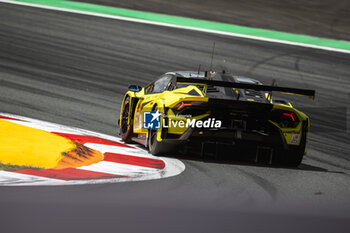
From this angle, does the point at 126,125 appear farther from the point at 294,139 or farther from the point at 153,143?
the point at 294,139

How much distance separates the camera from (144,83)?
14891mm

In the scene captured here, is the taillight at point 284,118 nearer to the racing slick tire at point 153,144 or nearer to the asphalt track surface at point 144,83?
the asphalt track surface at point 144,83

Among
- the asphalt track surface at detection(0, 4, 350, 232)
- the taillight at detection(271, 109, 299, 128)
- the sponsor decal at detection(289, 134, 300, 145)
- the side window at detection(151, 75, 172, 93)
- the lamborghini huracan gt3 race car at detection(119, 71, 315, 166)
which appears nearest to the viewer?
the asphalt track surface at detection(0, 4, 350, 232)

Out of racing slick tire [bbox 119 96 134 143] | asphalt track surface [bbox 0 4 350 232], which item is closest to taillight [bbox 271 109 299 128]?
asphalt track surface [bbox 0 4 350 232]

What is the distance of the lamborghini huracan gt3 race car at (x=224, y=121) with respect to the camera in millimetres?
7066

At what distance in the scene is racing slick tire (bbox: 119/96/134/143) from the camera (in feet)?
28.4

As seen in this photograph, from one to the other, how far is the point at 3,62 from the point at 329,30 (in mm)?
11533

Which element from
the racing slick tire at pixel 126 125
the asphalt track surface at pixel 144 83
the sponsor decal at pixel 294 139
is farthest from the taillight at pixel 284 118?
the racing slick tire at pixel 126 125

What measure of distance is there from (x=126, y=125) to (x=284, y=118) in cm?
248

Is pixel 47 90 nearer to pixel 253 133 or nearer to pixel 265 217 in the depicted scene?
pixel 253 133

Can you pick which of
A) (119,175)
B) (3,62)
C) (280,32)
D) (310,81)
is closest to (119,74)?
(3,62)

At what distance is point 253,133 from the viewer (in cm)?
714

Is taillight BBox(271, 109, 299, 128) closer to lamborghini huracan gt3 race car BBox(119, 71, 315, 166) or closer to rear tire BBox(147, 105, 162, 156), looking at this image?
lamborghini huracan gt3 race car BBox(119, 71, 315, 166)

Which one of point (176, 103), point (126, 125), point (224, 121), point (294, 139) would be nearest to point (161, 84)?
point (126, 125)
